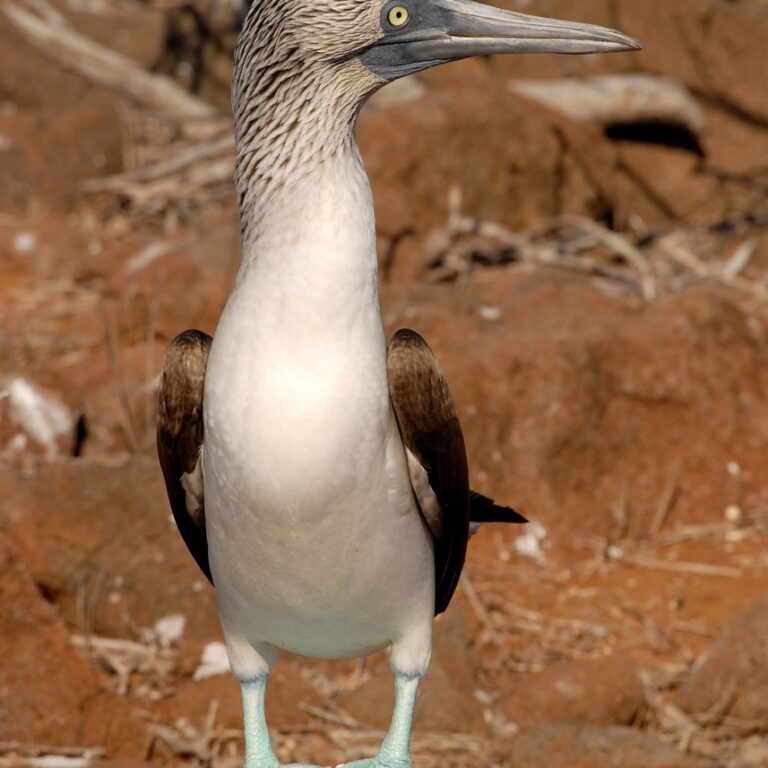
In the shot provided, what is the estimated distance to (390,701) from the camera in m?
5.26

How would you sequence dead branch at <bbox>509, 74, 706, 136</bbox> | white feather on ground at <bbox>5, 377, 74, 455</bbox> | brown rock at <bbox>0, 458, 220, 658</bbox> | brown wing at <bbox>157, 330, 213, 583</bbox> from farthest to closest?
dead branch at <bbox>509, 74, 706, 136</bbox>, white feather on ground at <bbox>5, 377, 74, 455</bbox>, brown rock at <bbox>0, 458, 220, 658</bbox>, brown wing at <bbox>157, 330, 213, 583</bbox>

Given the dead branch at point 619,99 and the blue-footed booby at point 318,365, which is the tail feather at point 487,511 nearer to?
the blue-footed booby at point 318,365

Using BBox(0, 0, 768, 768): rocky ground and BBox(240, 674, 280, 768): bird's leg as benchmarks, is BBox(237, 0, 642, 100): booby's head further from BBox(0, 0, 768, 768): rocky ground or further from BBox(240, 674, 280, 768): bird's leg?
BBox(0, 0, 768, 768): rocky ground

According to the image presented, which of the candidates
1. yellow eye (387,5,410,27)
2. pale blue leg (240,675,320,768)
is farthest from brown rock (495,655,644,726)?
yellow eye (387,5,410,27)

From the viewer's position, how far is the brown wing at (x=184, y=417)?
348 centimetres

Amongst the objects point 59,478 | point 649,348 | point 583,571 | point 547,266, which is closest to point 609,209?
point 547,266

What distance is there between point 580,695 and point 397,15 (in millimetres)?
3040

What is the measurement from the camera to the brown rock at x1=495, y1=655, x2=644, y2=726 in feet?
17.1

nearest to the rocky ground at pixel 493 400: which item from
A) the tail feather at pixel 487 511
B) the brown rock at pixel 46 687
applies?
the brown rock at pixel 46 687

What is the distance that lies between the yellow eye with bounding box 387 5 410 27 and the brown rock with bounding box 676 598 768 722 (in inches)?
125

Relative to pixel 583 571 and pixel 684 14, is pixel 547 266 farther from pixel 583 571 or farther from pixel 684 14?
pixel 684 14

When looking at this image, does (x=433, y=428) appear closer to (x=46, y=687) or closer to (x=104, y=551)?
(x=46, y=687)

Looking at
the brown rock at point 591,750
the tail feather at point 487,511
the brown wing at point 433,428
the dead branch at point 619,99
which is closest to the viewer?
the brown wing at point 433,428

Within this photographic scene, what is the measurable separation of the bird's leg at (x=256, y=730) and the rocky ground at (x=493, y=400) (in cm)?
99
